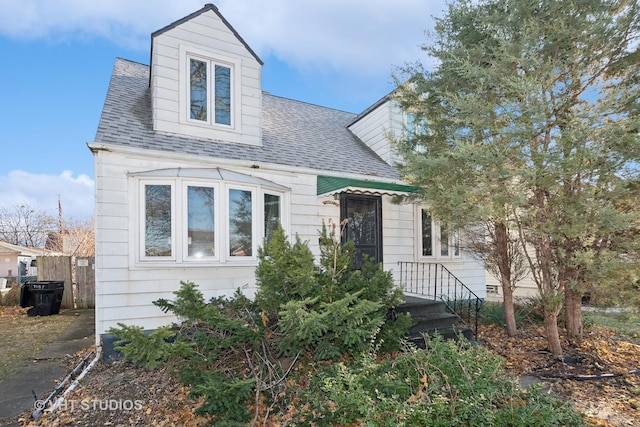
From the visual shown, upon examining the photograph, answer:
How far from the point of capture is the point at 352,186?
24.5 ft

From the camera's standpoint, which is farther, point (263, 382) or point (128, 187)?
point (128, 187)

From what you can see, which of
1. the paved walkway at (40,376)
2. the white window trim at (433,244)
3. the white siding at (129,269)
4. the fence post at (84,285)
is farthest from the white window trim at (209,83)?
the fence post at (84,285)

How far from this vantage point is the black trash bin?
33.5ft

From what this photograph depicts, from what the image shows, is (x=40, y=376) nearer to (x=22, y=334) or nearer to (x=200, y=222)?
(x=200, y=222)

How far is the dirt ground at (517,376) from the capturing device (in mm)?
3926

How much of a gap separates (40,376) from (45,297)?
627cm

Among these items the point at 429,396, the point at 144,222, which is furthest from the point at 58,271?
the point at 429,396

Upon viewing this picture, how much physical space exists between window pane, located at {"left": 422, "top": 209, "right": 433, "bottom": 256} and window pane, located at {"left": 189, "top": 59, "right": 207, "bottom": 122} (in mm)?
6093

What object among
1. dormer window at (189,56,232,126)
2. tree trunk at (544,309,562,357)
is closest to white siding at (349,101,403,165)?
dormer window at (189,56,232,126)

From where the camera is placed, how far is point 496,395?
136 inches

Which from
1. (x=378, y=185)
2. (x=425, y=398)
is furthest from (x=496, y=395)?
(x=378, y=185)

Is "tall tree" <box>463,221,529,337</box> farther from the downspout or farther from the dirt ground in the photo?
the downspout

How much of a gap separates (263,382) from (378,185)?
4944 mm

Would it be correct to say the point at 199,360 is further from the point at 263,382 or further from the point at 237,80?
the point at 237,80
